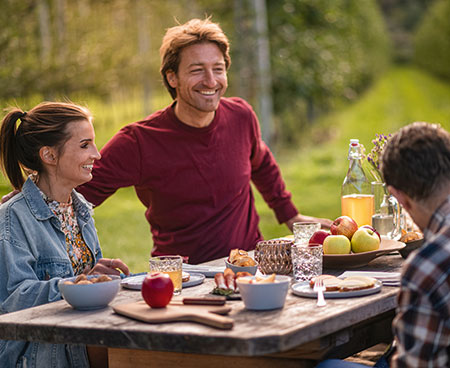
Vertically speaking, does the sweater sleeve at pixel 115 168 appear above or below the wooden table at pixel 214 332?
above

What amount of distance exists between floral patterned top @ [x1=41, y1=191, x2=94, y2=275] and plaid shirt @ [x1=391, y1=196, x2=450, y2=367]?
1563 millimetres

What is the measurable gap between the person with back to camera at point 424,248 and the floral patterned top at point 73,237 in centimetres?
147

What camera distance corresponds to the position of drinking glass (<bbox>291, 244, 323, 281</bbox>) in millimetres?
2670

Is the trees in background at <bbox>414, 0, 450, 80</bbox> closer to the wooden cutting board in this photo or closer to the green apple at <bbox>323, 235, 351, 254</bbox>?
the green apple at <bbox>323, 235, 351, 254</bbox>

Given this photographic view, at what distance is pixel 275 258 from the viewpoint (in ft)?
9.32

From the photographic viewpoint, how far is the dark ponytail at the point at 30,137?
10.1 feet

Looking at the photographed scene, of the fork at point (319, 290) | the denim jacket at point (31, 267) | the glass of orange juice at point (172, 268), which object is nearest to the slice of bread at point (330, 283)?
the fork at point (319, 290)

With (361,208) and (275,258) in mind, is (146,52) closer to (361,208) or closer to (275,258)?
(361,208)

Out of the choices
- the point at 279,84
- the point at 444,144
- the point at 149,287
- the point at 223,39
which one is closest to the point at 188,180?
the point at 223,39

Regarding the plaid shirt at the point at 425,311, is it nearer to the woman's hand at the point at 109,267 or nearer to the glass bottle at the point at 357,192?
the woman's hand at the point at 109,267

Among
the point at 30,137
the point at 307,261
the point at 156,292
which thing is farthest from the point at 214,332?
the point at 30,137

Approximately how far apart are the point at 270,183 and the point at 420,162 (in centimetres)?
255

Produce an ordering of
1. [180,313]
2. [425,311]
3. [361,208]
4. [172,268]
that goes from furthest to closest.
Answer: [361,208] → [172,268] → [180,313] → [425,311]

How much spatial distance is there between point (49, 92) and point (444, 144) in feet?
25.7
